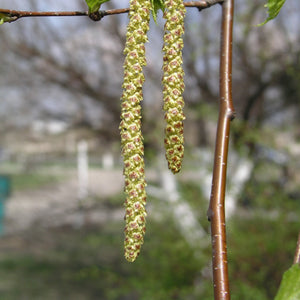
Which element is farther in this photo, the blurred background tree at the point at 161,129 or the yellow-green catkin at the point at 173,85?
the blurred background tree at the point at 161,129

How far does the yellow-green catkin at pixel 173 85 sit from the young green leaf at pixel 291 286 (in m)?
0.16

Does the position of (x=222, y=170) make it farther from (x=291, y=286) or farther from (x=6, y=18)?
(x=6, y=18)

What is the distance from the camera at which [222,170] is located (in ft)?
1.72

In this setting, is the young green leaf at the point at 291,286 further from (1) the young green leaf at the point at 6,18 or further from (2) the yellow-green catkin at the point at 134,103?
(1) the young green leaf at the point at 6,18

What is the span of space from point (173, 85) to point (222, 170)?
0.11 metres

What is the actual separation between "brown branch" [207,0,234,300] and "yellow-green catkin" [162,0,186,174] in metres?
0.05

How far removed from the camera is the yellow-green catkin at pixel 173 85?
49 centimetres

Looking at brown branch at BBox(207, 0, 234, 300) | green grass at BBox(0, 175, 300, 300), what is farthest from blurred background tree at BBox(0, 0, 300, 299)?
brown branch at BBox(207, 0, 234, 300)

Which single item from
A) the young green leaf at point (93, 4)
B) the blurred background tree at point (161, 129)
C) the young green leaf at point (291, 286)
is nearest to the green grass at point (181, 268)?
the blurred background tree at point (161, 129)

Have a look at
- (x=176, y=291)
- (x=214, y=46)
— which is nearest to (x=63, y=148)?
(x=214, y=46)

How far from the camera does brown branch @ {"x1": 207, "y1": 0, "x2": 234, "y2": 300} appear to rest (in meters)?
0.45

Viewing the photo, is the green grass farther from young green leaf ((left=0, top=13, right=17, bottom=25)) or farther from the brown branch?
young green leaf ((left=0, top=13, right=17, bottom=25))

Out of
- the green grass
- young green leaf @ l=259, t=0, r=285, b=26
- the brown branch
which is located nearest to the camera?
the brown branch

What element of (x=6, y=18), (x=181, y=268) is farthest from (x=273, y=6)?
(x=181, y=268)
